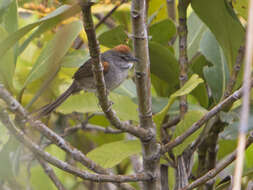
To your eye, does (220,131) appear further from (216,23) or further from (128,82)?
(128,82)

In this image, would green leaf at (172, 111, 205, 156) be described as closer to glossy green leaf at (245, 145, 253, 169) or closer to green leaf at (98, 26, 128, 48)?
glossy green leaf at (245, 145, 253, 169)

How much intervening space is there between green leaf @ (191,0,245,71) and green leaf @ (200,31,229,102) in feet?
0.62

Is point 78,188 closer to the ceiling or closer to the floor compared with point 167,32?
closer to the floor

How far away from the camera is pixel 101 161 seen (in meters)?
2.55

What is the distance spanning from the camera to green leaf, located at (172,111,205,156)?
226cm

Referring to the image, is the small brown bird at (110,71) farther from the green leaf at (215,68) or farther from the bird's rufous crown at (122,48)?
the green leaf at (215,68)

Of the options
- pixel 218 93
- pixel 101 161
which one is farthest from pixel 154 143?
pixel 218 93

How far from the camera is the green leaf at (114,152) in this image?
2.51m

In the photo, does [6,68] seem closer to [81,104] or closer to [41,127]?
[81,104]

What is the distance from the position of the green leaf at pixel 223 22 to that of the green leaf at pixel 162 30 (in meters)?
0.26

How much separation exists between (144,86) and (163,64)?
62 centimetres

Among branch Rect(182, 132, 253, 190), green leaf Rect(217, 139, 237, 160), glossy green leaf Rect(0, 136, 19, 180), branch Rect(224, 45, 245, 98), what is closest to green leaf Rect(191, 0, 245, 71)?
branch Rect(224, 45, 245, 98)

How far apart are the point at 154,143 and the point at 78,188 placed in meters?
1.27

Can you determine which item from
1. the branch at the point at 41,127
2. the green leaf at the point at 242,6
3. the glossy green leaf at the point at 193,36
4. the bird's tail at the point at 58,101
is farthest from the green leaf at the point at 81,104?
the green leaf at the point at 242,6
